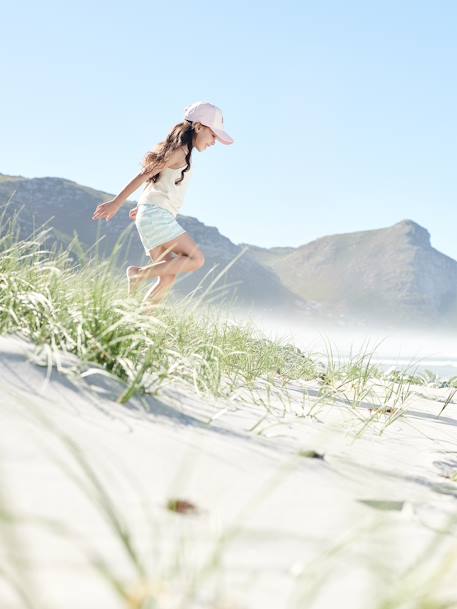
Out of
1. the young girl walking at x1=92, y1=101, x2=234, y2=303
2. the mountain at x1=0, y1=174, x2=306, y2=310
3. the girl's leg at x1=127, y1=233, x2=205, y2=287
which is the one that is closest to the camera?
the girl's leg at x1=127, y1=233, x2=205, y2=287

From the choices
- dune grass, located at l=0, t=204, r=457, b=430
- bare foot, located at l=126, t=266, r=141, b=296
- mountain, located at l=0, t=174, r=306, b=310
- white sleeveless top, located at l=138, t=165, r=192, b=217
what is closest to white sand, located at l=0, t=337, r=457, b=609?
dune grass, located at l=0, t=204, r=457, b=430

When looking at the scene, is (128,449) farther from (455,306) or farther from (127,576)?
(455,306)

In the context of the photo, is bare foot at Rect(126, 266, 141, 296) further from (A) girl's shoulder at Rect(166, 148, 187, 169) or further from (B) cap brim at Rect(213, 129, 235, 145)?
(B) cap brim at Rect(213, 129, 235, 145)

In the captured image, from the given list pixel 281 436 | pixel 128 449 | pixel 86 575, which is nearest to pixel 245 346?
pixel 281 436

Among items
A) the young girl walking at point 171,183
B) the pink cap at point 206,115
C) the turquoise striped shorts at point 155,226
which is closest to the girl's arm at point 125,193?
the young girl walking at point 171,183

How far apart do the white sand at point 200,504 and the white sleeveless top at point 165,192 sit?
102 inches

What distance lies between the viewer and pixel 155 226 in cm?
467

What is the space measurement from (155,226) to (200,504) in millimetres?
3659

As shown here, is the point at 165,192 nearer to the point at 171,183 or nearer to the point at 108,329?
the point at 171,183

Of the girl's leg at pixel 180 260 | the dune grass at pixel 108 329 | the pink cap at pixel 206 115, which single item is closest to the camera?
the dune grass at pixel 108 329

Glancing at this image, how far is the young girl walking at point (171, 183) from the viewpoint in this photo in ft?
15.2

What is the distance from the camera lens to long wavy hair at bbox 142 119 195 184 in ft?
15.4

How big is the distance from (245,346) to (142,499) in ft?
11.4

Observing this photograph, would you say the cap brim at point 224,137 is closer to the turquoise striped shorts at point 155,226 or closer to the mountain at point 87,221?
the turquoise striped shorts at point 155,226
